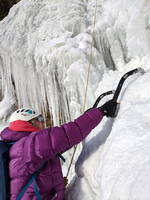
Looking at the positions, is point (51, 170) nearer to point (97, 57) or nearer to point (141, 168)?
point (141, 168)

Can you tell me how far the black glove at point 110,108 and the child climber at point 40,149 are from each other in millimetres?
89

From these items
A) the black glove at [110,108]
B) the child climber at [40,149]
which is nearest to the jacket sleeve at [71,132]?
the child climber at [40,149]

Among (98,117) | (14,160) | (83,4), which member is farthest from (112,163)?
(83,4)

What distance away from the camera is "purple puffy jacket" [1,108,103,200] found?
1.85 metres

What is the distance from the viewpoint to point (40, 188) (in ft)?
6.24

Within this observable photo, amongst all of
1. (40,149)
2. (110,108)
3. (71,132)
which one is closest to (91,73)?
(110,108)

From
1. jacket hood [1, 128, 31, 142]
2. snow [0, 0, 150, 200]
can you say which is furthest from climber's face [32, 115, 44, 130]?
snow [0, 0, 150, 200]

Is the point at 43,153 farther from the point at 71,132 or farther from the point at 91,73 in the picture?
the point at 91,73

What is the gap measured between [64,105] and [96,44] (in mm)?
905

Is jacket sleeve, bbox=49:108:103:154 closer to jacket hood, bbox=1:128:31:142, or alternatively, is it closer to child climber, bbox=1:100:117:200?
child climber, bbox=1:100:117:200

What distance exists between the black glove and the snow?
0.06 metres

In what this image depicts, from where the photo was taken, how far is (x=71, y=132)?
195 cm

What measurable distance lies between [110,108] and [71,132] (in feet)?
1.37

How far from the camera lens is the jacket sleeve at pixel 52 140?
1.85 metres
